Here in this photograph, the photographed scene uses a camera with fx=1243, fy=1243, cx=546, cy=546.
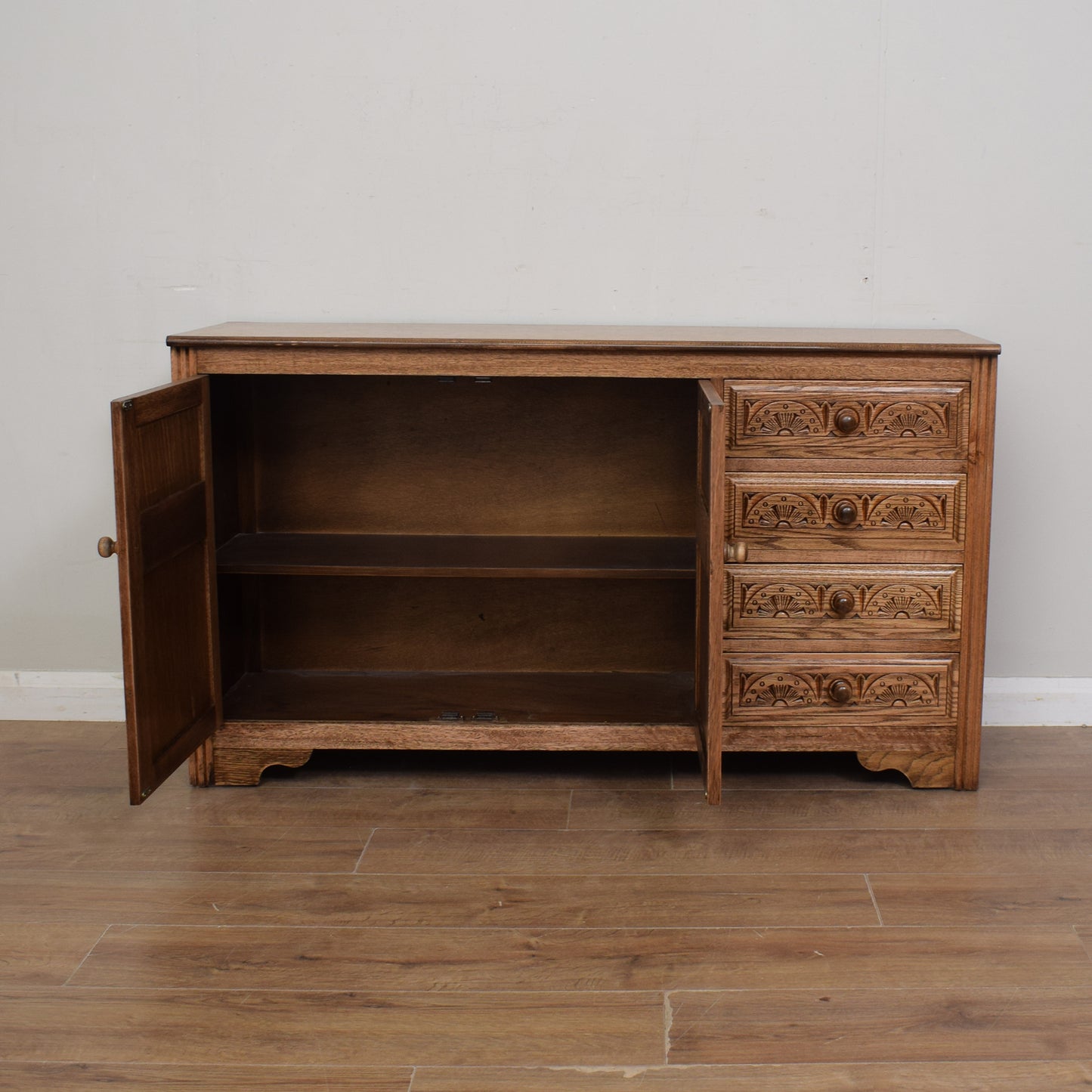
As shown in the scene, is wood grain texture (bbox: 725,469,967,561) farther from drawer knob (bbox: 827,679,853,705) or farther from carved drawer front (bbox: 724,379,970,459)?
drawer knob (bbox: 827,679,853,705)

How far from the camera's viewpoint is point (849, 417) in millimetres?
2594

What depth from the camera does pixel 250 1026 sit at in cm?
187

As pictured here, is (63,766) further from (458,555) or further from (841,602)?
(841,602)

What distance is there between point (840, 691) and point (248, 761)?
132 cm

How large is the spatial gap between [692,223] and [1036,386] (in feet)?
3.08

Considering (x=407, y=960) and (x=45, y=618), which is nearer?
(x=407, y=960)

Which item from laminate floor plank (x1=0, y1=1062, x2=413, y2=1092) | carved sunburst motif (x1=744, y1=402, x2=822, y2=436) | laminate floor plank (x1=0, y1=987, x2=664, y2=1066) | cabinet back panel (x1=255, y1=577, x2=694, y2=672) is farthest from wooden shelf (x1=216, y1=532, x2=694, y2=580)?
laminate floor plank (x1=0, y1=1062, x2=413, y2=1092)

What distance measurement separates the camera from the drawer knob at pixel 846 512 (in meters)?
2.62

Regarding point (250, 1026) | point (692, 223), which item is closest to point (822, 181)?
point (692, 223)

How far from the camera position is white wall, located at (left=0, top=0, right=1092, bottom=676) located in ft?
9.64

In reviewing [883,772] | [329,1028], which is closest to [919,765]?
[883,772]

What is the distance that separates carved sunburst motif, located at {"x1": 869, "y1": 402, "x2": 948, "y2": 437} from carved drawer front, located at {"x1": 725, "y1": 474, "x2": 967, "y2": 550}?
95 mm

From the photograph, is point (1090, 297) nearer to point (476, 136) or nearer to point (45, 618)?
point (476, 136)

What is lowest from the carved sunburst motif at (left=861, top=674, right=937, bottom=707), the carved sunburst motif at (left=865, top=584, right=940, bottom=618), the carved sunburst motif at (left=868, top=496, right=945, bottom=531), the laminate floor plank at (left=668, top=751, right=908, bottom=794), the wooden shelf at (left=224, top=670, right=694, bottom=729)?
the laminate floor plank at (left=668, top=751, right=908, bottom=794)
